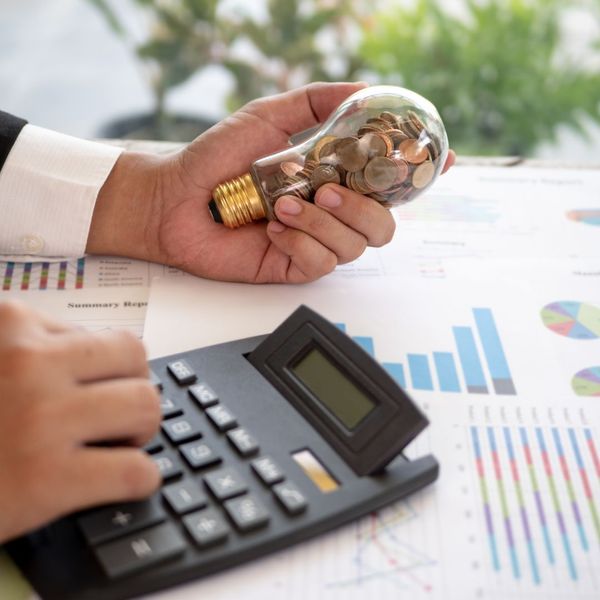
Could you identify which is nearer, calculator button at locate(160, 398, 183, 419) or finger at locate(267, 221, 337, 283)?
calculator button at locate(160, 398, 183, 419)

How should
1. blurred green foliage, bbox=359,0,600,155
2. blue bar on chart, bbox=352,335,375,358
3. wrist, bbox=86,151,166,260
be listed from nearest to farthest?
blue bar on chart, bbox=352,335,375,358
wrist, bbox=86,151,166,260
blurred green foliage, bbox=359,0,600,155

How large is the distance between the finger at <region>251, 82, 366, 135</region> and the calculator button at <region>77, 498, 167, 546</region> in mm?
440

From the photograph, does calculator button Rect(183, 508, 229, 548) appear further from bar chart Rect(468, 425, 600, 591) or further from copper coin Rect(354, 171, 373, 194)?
copper coin Rect(354, 171, 373, 194)

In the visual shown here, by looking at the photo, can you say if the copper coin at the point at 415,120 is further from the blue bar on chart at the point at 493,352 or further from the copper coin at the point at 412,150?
the blue bar on chart at the point at 493,352

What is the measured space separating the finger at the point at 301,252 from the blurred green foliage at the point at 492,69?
93cm

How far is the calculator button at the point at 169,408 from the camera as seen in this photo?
539 millimetres

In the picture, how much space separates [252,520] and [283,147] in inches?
17.0

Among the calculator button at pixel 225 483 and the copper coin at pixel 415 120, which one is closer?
the calculator button at pixel 225 483

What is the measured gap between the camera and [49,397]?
45 centimetres

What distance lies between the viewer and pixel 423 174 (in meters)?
0.70

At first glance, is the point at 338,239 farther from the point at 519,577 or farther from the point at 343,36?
the point at 343,36

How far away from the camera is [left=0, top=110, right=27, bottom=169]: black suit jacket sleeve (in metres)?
0.77

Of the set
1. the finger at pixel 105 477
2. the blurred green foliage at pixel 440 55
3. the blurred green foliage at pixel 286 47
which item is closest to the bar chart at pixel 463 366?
the finger at pixel 105 477

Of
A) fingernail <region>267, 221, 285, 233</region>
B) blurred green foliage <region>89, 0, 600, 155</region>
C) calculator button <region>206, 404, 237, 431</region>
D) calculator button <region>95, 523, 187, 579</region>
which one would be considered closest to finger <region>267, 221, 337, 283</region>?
fingernail <region>267, 221, 285, 233</region>
